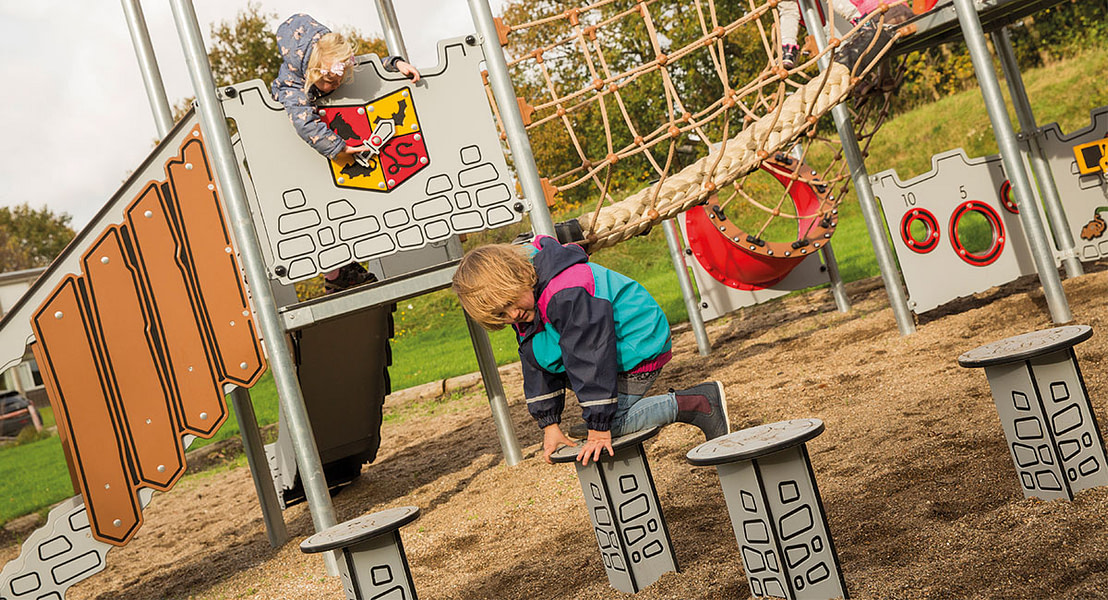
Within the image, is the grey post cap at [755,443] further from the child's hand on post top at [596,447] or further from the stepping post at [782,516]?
the child's hand on post top at [596,447]

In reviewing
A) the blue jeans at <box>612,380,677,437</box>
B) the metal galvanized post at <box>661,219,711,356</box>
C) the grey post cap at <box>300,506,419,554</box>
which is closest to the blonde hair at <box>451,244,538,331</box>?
the blue jeans at <box>612,380,677,437</box>

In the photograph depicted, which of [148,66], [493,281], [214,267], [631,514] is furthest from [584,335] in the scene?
[148,66]

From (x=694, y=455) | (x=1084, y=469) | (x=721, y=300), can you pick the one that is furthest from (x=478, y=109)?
(x=721, y=300)

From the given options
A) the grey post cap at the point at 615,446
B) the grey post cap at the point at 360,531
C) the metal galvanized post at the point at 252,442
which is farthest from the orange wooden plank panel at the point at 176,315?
the grey post cap at the point at 615,446

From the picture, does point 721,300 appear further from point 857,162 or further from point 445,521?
point 445,521

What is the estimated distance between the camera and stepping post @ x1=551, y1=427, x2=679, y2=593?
256cm

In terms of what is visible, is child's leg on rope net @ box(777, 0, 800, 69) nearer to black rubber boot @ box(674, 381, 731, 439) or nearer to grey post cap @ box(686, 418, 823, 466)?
black rubber boot @ box(674, 381, 731, 439)

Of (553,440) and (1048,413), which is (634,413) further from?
(1048,413)

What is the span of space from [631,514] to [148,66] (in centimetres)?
372

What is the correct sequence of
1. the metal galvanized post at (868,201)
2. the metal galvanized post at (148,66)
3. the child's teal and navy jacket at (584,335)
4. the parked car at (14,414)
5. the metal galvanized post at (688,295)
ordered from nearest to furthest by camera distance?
1. the child's teal and navy jacket at (584,335)
2. the metal galvanized post at (148,66)
3. the metal galvanized post at (868,201)
4. the metal galvanized post at (688,295)
5. the parked car at (14,414)

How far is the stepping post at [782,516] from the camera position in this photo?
2.09 meters

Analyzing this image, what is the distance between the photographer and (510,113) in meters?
3.95

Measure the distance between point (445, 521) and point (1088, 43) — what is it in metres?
17.4

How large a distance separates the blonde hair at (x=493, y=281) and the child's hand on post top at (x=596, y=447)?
434 millimetres
